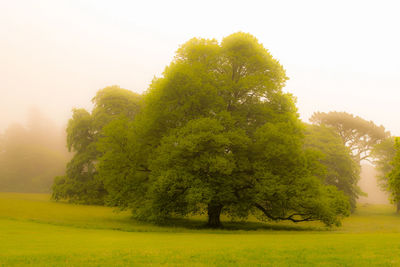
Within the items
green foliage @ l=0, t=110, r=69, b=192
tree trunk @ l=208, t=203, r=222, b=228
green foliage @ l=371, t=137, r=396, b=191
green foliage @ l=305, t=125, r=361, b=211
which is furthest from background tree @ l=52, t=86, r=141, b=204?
green foliage @ l=371, t=137, r=396, b=191

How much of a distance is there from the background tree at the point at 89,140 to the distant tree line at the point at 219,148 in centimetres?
2452

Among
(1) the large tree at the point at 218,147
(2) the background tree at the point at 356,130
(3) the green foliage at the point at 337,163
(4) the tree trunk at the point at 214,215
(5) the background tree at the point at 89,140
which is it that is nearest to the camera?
(1) the large tree at the point at 218,147

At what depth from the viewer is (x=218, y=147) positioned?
2561 centimetres

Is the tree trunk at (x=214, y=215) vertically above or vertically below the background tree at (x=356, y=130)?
below

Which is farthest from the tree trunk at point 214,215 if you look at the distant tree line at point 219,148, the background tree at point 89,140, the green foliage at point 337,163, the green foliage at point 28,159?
the green foliage at point 28,159

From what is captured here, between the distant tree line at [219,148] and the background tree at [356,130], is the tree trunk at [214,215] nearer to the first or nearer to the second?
the distant tree line at [219,148]

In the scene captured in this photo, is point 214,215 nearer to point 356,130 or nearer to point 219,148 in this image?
point 219,148

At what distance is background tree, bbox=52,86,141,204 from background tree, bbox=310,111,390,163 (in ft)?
143

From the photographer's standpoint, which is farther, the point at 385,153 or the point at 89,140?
the point at 385,153

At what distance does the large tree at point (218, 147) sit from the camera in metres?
25.4

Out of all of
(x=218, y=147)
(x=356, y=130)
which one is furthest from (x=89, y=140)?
(x=356, y=130)

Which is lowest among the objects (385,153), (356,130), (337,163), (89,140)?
(337,163)

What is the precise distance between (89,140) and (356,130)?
57340 mm

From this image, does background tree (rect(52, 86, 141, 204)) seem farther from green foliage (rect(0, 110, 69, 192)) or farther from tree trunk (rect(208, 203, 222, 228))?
green foliage (rect(0, 110, 69, 192))
